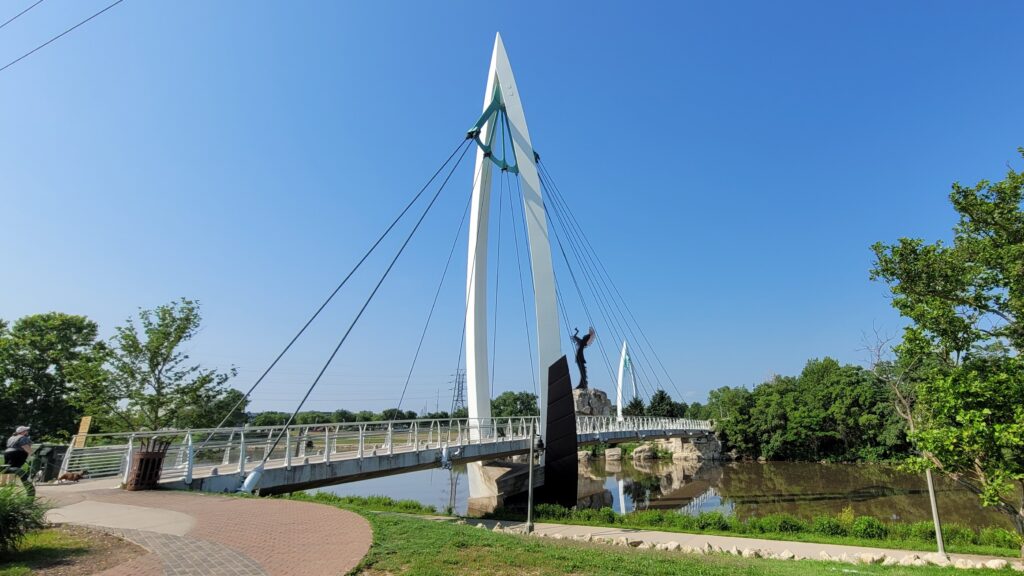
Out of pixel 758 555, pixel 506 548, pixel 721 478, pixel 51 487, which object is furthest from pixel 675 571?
pixel 721 478

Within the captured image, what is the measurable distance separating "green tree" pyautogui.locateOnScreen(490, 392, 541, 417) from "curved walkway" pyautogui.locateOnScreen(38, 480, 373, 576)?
83.9 m

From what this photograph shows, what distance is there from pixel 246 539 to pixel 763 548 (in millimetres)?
11549

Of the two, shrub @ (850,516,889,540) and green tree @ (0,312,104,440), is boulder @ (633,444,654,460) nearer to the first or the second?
shrub @ (850,516,889,540)

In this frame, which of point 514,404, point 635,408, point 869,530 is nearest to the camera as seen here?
point 869,530

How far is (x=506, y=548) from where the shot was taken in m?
6.57

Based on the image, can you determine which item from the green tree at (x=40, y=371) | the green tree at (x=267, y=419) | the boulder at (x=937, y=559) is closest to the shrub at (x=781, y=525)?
the boulder at (x=937, y=559)

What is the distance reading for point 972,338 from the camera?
28.8 ft

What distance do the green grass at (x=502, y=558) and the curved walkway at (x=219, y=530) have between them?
0.36 m

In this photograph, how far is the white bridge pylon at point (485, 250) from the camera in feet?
66.6

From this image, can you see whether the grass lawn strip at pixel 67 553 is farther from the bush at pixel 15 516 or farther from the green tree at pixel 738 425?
the green tree at pixel 738 425

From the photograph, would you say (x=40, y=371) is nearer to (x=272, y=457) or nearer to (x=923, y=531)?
(x=272, y=457)

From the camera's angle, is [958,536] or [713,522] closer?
[958,536]

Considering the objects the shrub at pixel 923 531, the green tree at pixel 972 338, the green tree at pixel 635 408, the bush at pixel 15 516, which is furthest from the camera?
the green tree at pixel 635 408

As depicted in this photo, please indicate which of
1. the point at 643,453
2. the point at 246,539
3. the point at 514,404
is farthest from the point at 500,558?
the point at 514,404
